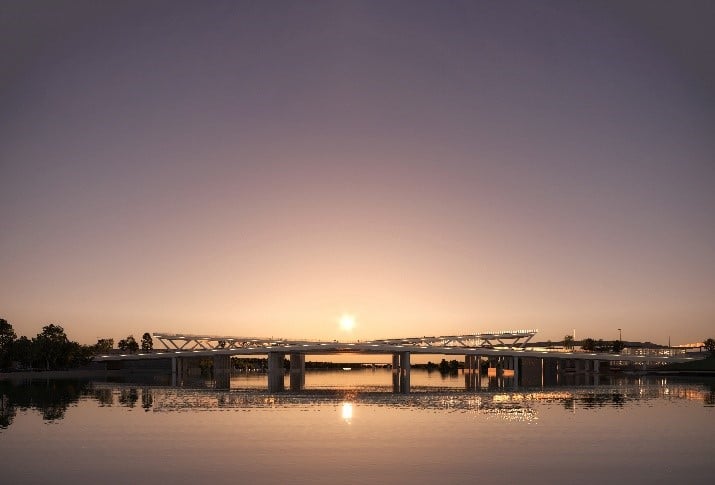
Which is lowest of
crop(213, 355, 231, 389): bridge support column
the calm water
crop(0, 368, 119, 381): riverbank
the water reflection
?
crop(0, 368, 119, 381): riverbank

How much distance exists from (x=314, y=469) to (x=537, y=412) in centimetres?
3795

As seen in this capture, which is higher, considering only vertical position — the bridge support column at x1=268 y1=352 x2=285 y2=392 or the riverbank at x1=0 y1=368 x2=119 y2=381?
the bridge support column at x1=268 y1=352 x2=285 y2=392

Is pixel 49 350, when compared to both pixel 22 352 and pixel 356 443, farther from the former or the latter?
pixel 356 443

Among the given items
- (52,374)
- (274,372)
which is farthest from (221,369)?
(52,374)

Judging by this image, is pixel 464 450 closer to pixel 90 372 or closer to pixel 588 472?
pixel 588 472

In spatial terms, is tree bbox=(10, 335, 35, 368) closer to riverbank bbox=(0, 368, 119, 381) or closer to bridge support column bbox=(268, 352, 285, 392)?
riverbank bbox=(0, 368, 119, 381)

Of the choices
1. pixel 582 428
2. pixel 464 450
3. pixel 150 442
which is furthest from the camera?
pixel 582 428

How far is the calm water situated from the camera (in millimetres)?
34125

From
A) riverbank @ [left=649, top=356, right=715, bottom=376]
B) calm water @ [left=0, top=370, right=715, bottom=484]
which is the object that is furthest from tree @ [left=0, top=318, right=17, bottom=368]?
riverbank @ [left=649, top=356, right=715, bottom=376]

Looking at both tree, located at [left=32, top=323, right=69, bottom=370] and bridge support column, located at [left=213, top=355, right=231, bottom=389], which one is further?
tree, located at [left=32, top=323, right=69, bottom=370]

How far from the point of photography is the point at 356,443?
4475 centimetres

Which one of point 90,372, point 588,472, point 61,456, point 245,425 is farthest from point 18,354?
point 588,472

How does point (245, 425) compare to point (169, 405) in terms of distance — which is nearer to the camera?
point (245, 425)

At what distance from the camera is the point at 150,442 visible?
149ft
